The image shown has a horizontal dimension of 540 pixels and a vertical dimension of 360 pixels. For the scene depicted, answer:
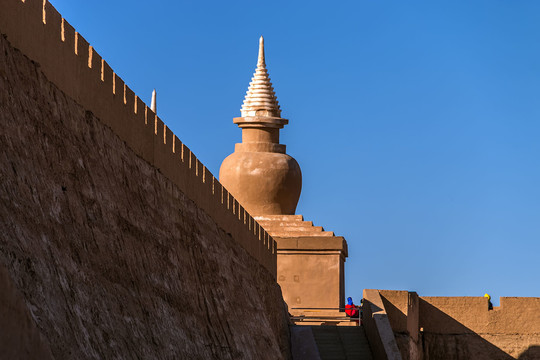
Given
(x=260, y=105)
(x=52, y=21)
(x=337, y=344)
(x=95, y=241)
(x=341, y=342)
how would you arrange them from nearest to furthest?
1. (x=95, y=241)
2. (x=52, y=21)
3. (x=337, y=344)
4. (x=341, y=342)
5. (x=260, y=105)

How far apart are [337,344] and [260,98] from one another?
12786mm

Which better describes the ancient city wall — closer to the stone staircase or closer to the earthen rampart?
the stone staircase

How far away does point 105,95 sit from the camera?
1692 centimetres

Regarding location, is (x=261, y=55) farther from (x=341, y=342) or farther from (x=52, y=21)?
(x=52, y=21)

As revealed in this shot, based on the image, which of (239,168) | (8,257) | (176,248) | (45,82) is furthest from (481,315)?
(8,257)

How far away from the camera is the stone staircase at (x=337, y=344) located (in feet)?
88.0

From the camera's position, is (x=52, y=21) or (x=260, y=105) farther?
(x=260, y=105)

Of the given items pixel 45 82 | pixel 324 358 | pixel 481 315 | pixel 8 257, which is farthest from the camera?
pixel 481 315

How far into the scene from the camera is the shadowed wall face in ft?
39.7

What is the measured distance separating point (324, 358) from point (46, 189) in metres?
14.1

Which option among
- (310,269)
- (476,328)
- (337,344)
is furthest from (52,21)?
(310,269)

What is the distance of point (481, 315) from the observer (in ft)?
104

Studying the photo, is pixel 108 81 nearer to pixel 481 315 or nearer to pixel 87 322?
pixel 87 322

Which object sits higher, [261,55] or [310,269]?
[261,55]
